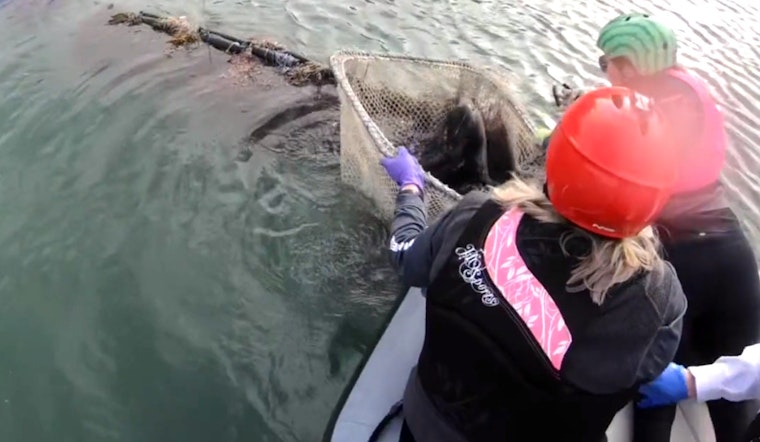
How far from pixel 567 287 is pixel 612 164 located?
1.19 ft

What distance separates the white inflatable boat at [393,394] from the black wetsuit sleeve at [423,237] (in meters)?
0.59

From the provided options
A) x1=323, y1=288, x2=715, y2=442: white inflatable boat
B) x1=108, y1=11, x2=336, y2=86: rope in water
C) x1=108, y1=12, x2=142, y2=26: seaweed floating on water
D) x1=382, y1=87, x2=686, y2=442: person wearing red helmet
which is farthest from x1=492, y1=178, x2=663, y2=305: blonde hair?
x1=108, y1=12, x2=142, y2=26: seaweed floating on water

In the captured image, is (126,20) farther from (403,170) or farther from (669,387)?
(669,387)

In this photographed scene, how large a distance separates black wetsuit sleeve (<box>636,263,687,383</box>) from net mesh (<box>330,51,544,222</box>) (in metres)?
2.43

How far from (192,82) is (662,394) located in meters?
5.16

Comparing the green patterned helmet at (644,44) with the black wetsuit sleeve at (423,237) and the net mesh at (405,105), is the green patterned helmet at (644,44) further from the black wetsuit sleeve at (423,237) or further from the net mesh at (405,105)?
the net mesh at (405,105)

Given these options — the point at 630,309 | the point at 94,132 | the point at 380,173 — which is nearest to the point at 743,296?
the point at 630,309

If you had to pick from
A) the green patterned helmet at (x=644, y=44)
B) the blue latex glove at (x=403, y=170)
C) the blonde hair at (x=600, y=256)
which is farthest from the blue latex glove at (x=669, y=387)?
the blue latex glove at (x=403, y=170)

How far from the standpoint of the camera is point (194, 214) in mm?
5109

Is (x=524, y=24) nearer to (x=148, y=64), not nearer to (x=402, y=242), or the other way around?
(x=148, y=64)

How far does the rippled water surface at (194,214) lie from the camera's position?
396 cm

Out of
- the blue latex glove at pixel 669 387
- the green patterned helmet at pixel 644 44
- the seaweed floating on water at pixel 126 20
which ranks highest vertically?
the green patterned helmet at pixel 644 44

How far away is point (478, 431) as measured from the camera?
2227 millimetres

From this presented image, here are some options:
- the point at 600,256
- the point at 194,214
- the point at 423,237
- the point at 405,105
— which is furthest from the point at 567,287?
the point at 194,214
